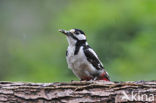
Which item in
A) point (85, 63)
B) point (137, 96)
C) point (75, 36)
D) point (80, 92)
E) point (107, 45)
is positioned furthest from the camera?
point (107, 45)

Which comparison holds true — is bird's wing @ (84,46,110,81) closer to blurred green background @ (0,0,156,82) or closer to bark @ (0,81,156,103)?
blurred green background @ (0,0,156,82)

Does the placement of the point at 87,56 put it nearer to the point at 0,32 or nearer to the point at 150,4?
the point at 150,4

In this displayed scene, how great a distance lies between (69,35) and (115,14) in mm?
1334

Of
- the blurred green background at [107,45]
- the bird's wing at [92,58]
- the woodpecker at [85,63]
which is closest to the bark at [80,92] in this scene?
the woodpecker at [85,63]

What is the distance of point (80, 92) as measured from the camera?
5.86m

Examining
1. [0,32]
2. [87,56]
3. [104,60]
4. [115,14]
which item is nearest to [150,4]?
[115,14]

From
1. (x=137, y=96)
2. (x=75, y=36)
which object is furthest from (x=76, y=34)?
(x=137, y=96)

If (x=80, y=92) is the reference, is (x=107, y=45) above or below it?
above

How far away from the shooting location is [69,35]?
7355mm

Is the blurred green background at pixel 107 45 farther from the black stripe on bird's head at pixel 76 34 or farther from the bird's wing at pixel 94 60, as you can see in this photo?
the black stripe on bird's head at pixel 76 34

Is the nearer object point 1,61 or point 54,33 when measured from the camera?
point 54,33

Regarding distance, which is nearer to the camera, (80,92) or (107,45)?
(80,92)

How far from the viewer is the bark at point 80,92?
18.7ft

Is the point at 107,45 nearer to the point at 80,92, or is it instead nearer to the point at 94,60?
the point at 94,60
